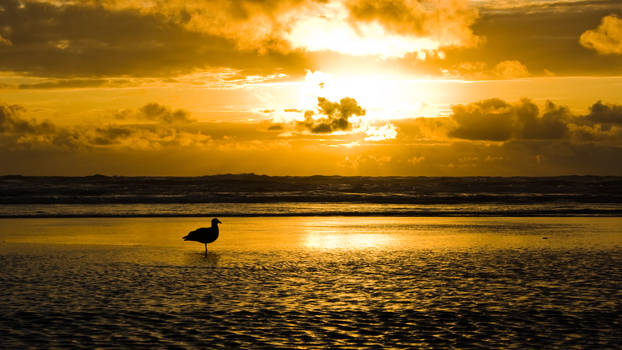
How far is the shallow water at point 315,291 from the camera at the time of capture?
11266mm

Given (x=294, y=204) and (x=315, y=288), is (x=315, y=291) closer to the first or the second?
(x=315, y=288)

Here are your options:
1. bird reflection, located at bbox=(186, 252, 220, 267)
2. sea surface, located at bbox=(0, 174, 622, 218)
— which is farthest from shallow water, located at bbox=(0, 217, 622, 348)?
sea surface, located at bbox=(0, 174, 622, 218)

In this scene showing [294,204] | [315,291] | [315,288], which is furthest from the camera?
[294,204]

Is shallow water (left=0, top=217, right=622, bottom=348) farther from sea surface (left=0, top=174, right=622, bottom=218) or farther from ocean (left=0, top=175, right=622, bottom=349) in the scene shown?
sea surface (left=0, top=174, right=622, bottom=218)

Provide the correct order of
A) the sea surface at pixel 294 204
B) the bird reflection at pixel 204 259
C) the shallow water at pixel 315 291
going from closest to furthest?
the shallow water at pixel 315 291 → the bird reflection at pixel 204 259 → the sea surface at pixel 294 204

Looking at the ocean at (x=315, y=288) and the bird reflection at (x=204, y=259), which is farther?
the bird reflection at (x=204, y=259)

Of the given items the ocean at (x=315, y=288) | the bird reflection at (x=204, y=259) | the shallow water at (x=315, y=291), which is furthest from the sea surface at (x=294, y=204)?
the bird reflection at (x=204, y=259)

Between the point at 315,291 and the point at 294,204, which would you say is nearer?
the point at 315,291

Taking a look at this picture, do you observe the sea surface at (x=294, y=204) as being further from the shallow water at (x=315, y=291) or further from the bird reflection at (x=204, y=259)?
the bird reflection at (x=204, y=259)

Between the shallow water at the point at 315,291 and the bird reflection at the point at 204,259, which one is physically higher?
the shallow water at the point at 315,291

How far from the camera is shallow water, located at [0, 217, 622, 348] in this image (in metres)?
11.3

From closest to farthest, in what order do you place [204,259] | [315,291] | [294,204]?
1. [315,291]
2. [204,259]
3. [294,204]

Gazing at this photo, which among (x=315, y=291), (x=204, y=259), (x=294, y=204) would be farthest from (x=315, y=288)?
(x=294, y=204)

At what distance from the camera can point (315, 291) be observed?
605 inches
